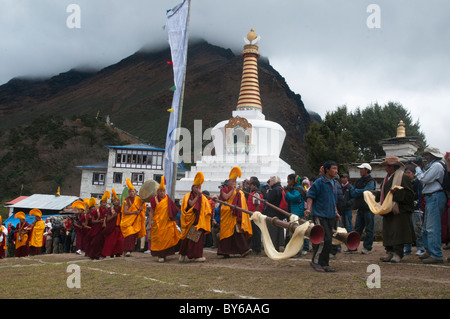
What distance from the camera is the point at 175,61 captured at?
12258 mm

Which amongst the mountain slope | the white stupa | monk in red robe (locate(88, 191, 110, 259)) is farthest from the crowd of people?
the mountain slope

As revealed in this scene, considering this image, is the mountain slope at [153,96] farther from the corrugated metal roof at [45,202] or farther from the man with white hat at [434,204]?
the man with white hat at [434,204]

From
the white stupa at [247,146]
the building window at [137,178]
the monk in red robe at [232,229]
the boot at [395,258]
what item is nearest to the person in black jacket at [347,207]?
the boot at [395,258]

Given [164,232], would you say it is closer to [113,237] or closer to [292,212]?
[113,237]

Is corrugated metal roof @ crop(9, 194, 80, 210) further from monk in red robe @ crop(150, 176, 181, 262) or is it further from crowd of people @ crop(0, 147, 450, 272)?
monk in red robe @ crop(150, 176, 181, 262)

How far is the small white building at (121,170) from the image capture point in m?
40.9

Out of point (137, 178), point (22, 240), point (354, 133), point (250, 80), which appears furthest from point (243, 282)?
point (137, 178)

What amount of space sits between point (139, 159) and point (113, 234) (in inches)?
1250

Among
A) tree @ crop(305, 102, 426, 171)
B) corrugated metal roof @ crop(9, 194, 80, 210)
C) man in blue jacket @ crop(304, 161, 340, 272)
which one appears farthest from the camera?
corrugated metal roof @ crop(9, 194, 80, 210)

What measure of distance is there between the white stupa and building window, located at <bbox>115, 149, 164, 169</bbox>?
15318mm

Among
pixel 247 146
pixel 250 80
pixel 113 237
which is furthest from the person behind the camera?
pixel 250 80

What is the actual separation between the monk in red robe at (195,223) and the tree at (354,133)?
67.9 feet

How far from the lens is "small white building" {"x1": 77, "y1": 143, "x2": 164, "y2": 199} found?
40.9 metres

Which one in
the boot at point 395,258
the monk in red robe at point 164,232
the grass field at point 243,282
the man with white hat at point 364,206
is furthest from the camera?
the monk in red robe at point 164,232
